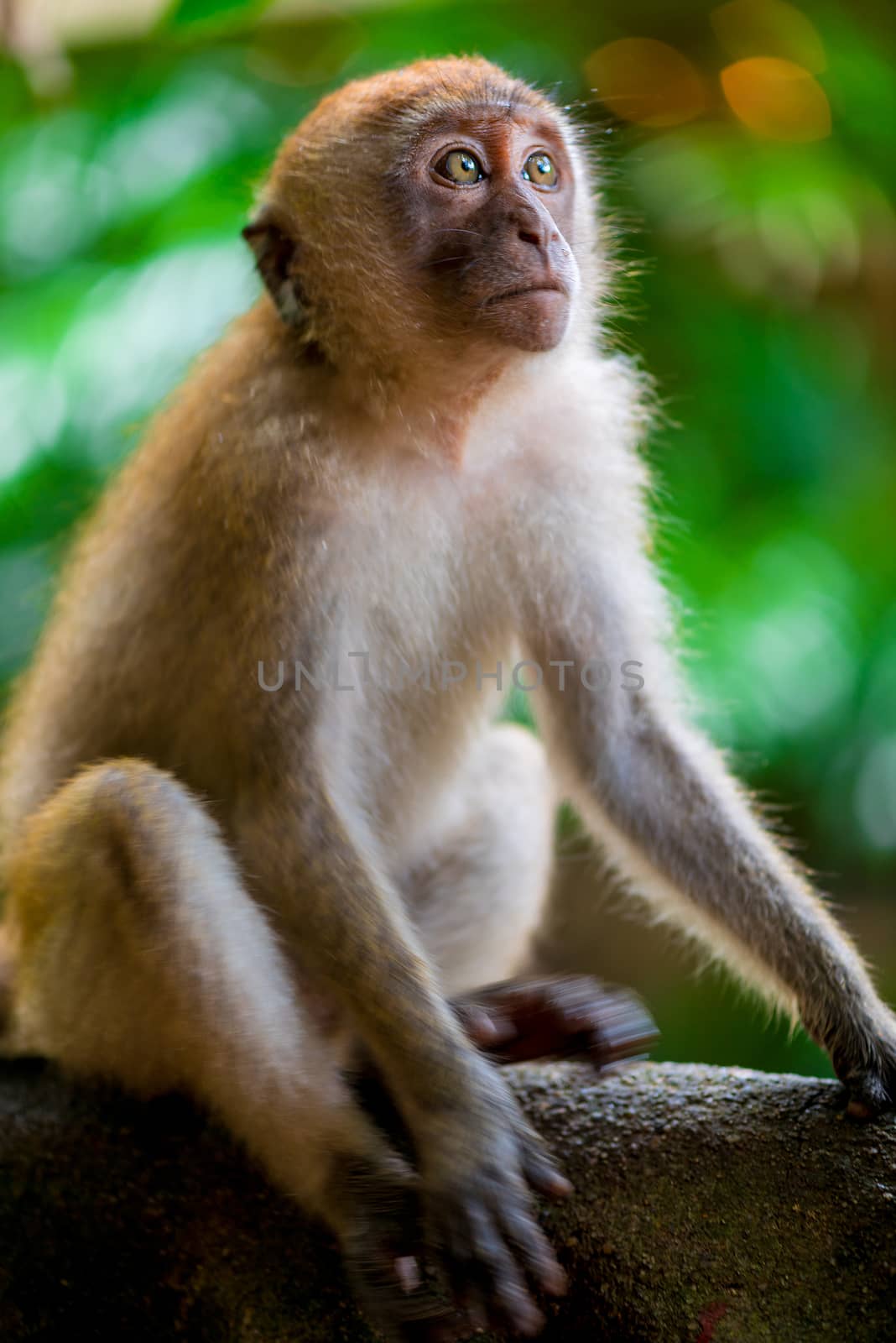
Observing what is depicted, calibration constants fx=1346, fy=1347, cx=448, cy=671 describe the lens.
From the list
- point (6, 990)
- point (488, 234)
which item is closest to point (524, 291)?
point (488, 234)

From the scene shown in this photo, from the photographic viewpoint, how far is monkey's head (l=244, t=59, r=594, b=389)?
294cm

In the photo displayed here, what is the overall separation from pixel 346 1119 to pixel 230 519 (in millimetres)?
1306

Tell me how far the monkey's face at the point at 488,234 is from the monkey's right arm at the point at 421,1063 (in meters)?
1.09

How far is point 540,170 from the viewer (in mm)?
3186

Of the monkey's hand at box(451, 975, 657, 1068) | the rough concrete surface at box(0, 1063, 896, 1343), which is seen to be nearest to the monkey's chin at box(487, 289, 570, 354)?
the monkey's hand at box(451, 975, 657, 1068)

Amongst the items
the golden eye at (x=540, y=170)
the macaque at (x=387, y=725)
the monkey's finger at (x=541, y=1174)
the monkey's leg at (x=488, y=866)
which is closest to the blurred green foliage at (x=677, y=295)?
the monkey's leg at (x=488, y=866)

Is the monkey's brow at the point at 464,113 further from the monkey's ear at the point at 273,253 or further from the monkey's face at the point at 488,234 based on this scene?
the monkey's ear at the point at 273,253

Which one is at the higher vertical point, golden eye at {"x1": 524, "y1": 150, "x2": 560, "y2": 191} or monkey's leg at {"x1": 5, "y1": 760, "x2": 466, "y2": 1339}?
golden eye at {"x1": 524, "y1": 150, "x2": 560, "y2": 191}

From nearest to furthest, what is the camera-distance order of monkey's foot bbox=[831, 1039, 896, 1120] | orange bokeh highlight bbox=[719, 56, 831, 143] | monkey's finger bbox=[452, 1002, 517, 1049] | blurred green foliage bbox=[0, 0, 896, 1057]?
monkey's foot bbox=[831, 1039, 896, 1120] < monkey's finger bbox=[452, 1002, 517, 1049] < blurred green foliage bbox=[0, 0, 896, 1057] < orange bokeh highlight bbox=[719, 56, 831, 143]

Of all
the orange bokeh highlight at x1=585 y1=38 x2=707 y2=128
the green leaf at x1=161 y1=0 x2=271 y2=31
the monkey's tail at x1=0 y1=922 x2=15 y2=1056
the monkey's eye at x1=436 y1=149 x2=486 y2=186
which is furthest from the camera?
the orange bokeh highlight at x1=585 y1=38 x2=707 y2=128

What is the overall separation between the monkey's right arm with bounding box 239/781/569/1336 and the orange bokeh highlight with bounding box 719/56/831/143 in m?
5.17

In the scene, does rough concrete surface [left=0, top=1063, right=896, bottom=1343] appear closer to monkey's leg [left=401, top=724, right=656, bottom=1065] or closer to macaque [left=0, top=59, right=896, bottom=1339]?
macaque [left=0, top=59, right=896, bottom=1339]

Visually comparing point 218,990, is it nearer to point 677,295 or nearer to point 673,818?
point 673,818

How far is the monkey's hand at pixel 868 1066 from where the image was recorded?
107 inches
